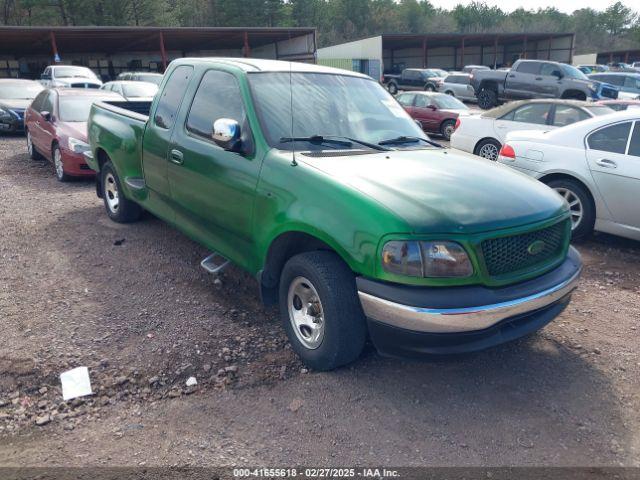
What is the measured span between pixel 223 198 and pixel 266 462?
79.4 inches

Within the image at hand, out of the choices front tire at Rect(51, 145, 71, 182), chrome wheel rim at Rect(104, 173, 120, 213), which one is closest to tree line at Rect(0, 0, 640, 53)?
front tire at Rect(51, 145, 71, 182)

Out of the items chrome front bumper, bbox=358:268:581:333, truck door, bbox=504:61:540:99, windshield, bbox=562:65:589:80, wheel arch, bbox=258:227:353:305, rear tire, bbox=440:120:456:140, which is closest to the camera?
chrome front bumper, bbox=358:268:581:333

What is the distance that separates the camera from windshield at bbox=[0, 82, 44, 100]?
15602mm

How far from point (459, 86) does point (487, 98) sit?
4.91 metres

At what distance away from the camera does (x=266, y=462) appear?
2.81m

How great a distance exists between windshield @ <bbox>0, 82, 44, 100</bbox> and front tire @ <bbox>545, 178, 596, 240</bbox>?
49.2 feet

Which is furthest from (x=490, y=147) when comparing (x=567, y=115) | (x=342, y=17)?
(x=342, y=17)

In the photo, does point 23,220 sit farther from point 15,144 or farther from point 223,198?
point 15,144

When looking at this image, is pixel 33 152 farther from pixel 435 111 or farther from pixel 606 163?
pixel 435 111

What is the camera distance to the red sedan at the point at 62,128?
885 centimetres

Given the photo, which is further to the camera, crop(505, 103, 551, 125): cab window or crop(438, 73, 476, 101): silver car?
crop(438, 73, 476, 101): silver car

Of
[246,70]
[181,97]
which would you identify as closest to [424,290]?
[246,70]

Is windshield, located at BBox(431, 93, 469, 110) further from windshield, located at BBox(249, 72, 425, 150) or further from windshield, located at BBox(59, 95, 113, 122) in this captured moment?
windshield, located at BBox(249, 72, 425, 150)

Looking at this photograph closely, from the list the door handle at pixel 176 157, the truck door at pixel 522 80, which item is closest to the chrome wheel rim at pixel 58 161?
the door handle at pixel 176 157
